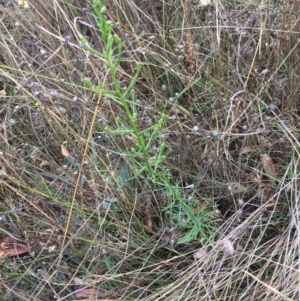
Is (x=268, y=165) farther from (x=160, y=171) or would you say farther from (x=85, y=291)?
(x=85, y=291)

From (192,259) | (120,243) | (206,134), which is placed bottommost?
(192,259)

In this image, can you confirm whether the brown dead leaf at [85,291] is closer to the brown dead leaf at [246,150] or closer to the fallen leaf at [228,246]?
the fallen leaf at [228,246]

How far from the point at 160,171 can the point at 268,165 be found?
0.28 m

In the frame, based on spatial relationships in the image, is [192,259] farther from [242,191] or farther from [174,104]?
[174,104]

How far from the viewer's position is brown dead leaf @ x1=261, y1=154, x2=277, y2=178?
1294mm

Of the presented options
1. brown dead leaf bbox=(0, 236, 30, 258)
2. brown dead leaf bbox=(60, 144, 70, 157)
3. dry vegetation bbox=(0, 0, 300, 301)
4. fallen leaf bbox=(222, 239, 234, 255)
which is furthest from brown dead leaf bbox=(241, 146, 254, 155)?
brown dead leaf bbox=(0, 236, 30, 258)

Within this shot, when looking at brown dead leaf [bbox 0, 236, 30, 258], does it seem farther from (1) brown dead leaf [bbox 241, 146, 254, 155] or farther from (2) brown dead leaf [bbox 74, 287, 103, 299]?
(1) brown dead leaf [bbox 241, 146, 254, 155]

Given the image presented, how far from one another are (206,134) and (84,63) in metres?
0.39

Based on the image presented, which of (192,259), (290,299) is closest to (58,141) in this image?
(192,259)

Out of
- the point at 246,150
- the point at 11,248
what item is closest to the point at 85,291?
the point at 11,248

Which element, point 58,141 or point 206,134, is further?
point 58,141

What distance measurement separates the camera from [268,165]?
1.30 metres

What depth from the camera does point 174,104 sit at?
1.28 metres

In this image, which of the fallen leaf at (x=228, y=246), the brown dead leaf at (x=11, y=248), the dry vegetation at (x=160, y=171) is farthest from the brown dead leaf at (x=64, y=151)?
the fallen leaf at (x=228, y=246)
